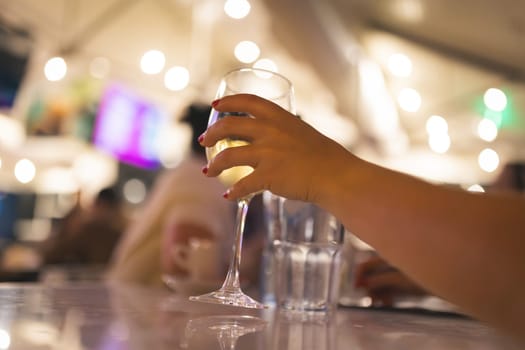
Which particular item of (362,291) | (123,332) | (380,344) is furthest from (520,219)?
(362,291)

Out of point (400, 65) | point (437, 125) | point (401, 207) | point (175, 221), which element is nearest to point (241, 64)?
point (400, 65)

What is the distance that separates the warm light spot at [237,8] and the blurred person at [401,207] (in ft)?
8.30

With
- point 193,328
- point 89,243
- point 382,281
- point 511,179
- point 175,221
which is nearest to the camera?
point 193,328

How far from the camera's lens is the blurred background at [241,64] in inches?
121

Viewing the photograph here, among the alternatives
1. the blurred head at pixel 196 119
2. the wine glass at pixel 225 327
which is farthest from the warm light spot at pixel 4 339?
the blurred head at pixel 196 119

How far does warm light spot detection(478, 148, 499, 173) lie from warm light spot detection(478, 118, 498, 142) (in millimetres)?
148

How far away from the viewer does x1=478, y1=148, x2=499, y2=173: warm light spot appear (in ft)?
13.6

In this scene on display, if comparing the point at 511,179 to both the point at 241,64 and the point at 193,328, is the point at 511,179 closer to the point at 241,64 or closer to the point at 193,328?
the point at 193,328

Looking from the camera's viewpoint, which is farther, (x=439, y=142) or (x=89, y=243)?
(x=439, y=142)

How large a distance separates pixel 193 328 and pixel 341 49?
9.56ft

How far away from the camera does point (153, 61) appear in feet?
12.4

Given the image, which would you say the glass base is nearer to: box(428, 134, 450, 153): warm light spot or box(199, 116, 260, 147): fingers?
box(199, 116, 260, 147): fingers

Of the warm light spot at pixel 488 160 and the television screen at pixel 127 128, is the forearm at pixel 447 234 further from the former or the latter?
the warm light spot at pixel 488 160

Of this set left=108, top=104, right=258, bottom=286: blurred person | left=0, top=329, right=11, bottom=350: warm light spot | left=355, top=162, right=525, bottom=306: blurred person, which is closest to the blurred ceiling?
left=108, top=104, right=258, bottom=286: blurred person
